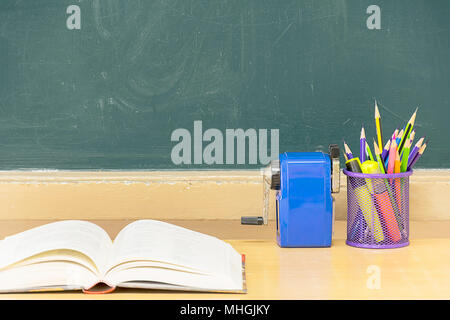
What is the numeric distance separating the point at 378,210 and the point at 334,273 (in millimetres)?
189

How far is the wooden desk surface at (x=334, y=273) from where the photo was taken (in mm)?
842

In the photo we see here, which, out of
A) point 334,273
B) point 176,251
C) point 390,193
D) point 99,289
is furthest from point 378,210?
point 99,289

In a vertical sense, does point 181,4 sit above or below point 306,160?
above

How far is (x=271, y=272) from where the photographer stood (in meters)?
0.96

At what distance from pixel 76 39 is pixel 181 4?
235 millimetres

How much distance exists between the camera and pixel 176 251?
2.94 feet

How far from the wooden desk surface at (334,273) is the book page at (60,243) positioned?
5 centimetres

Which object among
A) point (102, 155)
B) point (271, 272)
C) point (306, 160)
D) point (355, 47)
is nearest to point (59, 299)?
point (271, 272)
